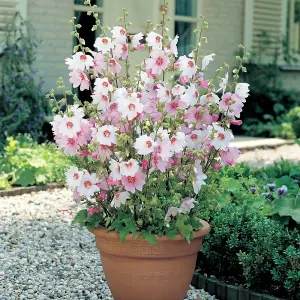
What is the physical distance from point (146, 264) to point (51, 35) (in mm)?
6391

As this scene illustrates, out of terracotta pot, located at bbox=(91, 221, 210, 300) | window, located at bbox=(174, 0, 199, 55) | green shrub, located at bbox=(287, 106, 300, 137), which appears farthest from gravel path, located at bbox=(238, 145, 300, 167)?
terracotta pot, located at bbox=(91, 221, 210, 300)

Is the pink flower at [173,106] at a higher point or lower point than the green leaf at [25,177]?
higher

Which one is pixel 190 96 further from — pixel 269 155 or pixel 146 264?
pixel 269 155

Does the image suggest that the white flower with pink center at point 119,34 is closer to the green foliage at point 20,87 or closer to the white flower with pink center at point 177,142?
the white flower with pink center at point 177,142

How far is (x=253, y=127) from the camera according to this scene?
427 inches

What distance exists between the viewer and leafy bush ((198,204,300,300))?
3.55 m

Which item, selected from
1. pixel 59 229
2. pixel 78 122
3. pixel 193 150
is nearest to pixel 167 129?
pixel 193 150

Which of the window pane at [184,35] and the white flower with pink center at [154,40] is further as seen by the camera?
the window pane at [184,35]

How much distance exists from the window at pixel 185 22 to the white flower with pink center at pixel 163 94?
317 inches

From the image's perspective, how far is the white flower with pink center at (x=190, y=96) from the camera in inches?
125

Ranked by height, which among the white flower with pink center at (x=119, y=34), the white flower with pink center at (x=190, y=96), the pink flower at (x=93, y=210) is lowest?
the pink flower at (x=93, y=210)

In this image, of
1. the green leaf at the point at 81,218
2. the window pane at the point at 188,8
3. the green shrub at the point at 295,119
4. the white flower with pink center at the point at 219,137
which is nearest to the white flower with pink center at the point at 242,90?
the white flower with pink center at the point at 219,137

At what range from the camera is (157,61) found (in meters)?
3.16

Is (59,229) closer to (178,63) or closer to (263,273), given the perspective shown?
(263,273)
